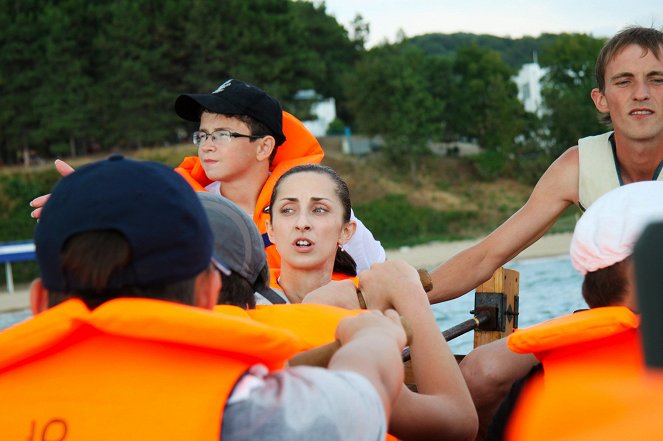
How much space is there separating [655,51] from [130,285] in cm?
248

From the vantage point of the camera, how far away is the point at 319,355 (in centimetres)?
170

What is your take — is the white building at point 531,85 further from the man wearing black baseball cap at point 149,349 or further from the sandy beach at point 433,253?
the man wearing black baseball cap at point 149,349

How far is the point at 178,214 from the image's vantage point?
140cm

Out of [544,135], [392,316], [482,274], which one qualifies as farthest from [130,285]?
[544,135]

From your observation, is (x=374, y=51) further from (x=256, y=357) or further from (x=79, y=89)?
(x=256, y=357)

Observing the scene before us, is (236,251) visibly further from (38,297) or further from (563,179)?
(563,179)

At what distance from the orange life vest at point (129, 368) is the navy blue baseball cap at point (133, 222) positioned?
0.05m

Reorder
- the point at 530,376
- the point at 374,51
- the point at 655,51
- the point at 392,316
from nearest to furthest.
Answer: the point at 392,316 → the point at 530,376 → the point at 655,51 → the point at 374,51

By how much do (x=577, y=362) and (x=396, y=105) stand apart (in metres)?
37.7

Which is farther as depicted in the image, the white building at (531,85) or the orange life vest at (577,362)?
the white building at (531,85)

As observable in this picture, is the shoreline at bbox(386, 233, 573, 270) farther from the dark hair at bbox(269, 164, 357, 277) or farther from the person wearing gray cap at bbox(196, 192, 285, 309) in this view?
the person wearing gray cap at bbox(196, 192, 285, 309)

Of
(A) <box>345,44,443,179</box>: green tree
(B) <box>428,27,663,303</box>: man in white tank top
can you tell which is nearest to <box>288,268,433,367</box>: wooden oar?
(B) <box>428,27,663,303</box>: man in white tank top

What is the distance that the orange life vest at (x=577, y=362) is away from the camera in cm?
158

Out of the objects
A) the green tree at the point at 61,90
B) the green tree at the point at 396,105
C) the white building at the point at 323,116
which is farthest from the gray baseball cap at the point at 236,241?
the white building at the point at 323,116
